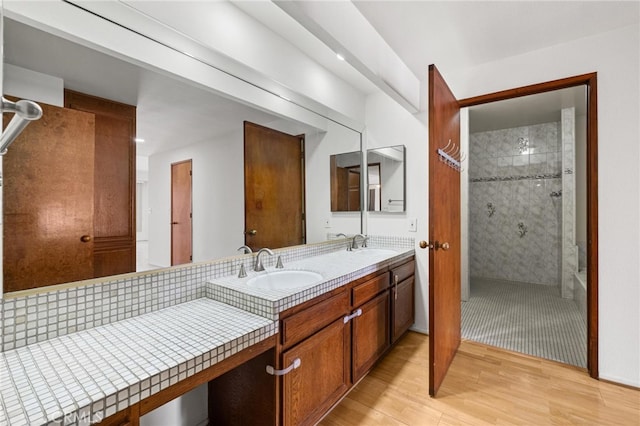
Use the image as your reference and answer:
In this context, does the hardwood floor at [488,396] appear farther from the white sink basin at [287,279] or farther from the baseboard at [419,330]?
the white sink basin at [287,279]

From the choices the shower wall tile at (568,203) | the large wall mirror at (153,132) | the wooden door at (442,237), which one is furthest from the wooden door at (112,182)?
the shower wall tile at (568,203)

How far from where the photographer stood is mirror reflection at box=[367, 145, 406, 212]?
2848mm

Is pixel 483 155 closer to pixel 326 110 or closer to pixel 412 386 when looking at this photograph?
pixel 326 110

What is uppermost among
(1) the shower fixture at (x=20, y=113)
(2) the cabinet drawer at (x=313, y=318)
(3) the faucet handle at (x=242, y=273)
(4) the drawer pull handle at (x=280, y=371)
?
(1) the shower fixture at (x=20, y=113)

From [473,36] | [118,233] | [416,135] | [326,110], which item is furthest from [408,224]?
[118,233]

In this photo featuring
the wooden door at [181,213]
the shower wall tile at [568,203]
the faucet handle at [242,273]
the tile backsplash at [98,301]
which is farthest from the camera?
the shower wall tile at [568,203]

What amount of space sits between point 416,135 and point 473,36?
89 cm

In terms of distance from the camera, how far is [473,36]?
2.07m

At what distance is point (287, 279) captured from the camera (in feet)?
6.07

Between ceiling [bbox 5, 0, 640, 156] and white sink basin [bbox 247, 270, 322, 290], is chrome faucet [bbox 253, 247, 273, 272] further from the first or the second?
ceiling [bbox 5, 0, 640, 156]

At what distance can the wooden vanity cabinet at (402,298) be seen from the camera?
2.34 meters

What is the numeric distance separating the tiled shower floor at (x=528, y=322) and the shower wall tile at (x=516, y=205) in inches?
20.8

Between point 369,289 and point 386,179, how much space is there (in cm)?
134

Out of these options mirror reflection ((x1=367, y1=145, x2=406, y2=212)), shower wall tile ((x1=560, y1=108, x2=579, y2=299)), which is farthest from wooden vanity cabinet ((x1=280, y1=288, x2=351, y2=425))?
shower wall tile ((x1=560, y1=108, x2=579, y2=299))
